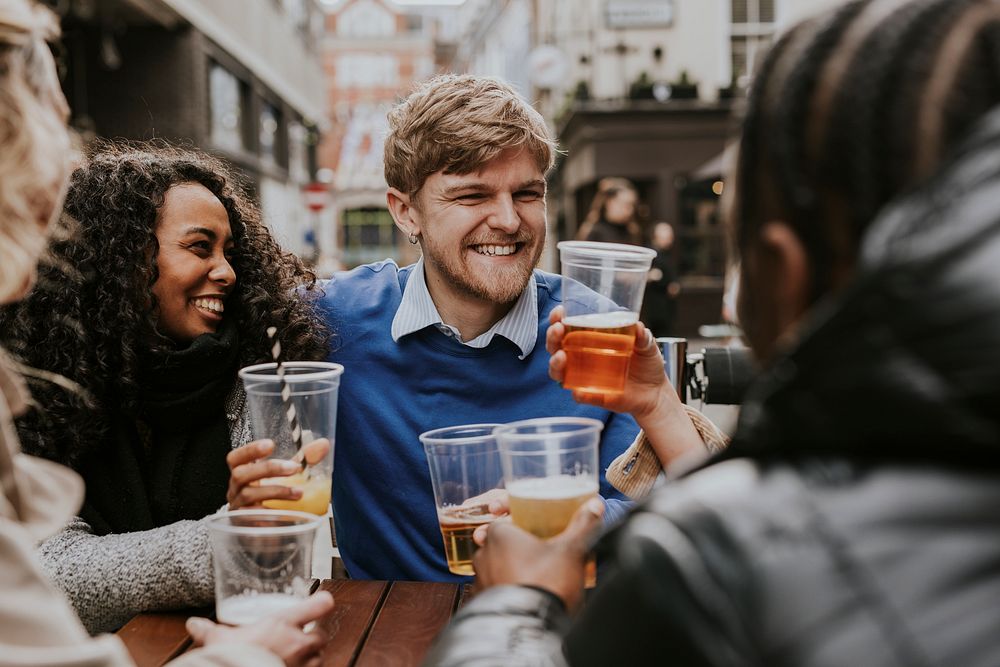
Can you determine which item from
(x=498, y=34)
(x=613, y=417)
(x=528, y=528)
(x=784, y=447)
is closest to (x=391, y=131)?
(x=613, y=417)

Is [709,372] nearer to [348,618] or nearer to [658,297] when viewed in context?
[348,618]

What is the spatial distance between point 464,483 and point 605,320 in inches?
20.8

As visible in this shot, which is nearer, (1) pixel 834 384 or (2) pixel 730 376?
(1) pixel 834 384

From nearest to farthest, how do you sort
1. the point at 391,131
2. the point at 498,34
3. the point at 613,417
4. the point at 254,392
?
the point at 254,392 → the point at 613,417 → the point at 391,131 → the point at 498,34

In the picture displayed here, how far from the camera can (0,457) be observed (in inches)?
51.1

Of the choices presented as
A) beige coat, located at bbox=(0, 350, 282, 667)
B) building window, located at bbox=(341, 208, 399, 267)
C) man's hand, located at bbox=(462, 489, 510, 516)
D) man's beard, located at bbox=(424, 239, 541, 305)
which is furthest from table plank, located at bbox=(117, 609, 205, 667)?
building window, located at bbox=(341, 208, 399, 267)

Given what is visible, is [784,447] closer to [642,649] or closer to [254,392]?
[642,649]

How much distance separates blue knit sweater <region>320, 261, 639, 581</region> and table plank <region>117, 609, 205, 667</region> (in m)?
0.76

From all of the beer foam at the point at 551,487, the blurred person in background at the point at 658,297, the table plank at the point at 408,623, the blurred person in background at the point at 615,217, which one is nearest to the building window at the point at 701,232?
the blurred person in background at the point at 658,297

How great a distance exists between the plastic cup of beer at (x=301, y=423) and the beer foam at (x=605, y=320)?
590 mm

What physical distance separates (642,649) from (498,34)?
34.4 m

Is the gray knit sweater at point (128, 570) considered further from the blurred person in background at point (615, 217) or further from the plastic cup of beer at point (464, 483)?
the blurred person in background at point (615, 217)

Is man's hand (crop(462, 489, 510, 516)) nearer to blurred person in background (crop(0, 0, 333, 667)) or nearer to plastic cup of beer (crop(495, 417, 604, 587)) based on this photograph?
plastic cup of beer (crop(495, 417, 604, 587))

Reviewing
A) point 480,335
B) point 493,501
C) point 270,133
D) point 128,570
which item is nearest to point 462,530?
point 493,501
